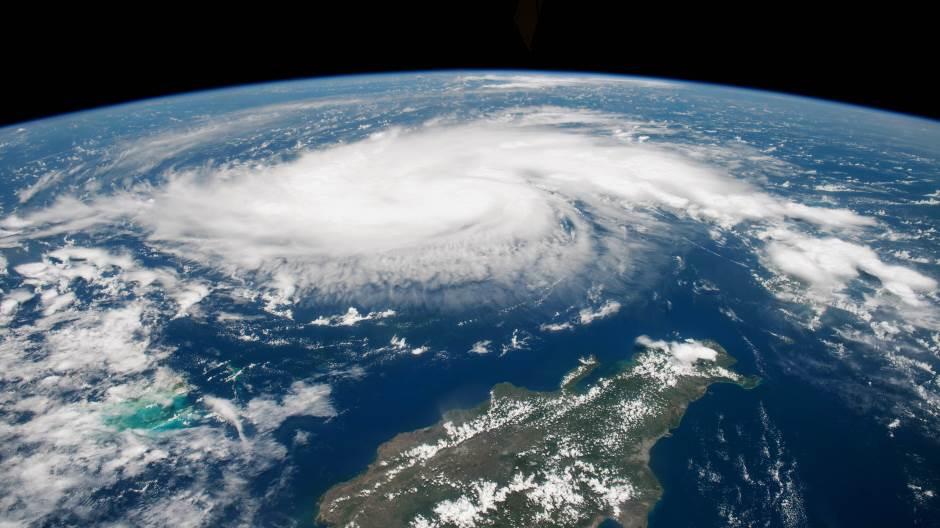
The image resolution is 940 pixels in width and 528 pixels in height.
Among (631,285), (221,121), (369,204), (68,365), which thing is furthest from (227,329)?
(221,121)

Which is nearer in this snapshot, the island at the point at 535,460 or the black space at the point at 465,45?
the black space at the point at 465,45

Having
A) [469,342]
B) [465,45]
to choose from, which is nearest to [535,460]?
Answer: [469,342]

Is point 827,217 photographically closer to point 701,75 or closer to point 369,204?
point 369,204

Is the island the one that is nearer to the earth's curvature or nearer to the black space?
the earth's curvature

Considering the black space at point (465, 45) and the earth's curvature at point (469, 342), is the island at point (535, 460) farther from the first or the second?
the black space at point (465, 45)

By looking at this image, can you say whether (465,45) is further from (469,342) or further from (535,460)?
(469,342)

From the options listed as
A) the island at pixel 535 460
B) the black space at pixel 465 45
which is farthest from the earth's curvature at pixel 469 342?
the black space at pixel 465 45
